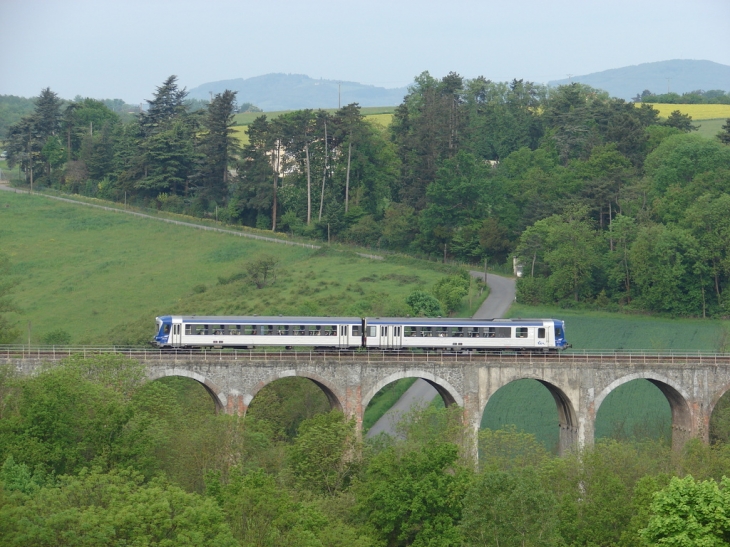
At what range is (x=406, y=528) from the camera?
164ft

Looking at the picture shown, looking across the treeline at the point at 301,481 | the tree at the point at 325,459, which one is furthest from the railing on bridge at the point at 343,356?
the tree at the point at 325,459

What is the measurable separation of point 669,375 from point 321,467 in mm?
21668

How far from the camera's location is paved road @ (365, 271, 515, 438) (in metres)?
77.6

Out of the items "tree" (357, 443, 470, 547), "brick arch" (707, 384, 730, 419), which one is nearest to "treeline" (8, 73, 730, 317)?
"brick arch" (707, 384, 730, 419)

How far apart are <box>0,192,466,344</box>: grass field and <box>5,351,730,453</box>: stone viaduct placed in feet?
66.2

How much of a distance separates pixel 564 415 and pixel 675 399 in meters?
6.47

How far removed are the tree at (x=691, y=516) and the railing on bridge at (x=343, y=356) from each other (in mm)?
27778

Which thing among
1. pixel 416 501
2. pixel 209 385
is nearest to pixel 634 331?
pixel 209 385

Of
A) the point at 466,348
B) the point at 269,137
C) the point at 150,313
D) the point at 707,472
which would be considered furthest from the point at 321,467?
the point at 269,137

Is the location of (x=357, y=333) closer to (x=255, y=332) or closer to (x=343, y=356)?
(x=343, y=356)

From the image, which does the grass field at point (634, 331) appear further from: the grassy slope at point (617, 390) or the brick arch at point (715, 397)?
the brick arch at point (715, 397)

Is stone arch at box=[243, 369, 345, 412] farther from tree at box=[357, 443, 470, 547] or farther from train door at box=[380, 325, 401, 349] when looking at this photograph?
tree at box=[357, 443, 470, 547]

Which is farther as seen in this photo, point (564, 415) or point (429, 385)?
point (429, 385)

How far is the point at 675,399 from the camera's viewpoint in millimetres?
69062
